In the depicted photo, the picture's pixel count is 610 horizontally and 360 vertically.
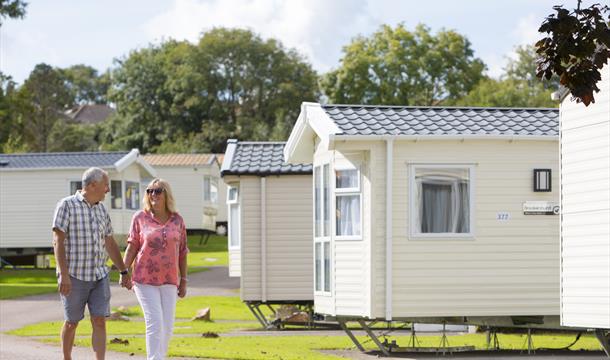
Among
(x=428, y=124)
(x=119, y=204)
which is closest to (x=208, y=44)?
(x=119, y=204)

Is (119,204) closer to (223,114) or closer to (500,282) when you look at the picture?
(500,282)

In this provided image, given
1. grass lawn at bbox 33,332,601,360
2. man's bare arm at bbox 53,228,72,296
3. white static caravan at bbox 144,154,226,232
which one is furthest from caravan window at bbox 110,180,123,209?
man's bare arm at bbox 53,228,72,296

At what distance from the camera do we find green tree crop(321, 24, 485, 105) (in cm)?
6228

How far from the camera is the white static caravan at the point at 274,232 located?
69.8 ft

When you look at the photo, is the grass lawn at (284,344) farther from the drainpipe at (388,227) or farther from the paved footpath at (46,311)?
the drainpipe at (388,227)

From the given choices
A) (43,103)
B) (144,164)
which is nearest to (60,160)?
(144,164)

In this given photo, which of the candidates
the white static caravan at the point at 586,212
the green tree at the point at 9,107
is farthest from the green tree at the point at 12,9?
the white static caravan at the point at 586,212

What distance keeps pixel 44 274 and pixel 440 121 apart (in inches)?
854

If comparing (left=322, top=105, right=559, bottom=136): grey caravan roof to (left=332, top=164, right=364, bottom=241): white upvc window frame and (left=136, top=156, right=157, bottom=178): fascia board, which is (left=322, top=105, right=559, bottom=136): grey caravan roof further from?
(left=136, top=156, right=157, bottom=178): fascia board

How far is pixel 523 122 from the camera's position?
17.4 metres

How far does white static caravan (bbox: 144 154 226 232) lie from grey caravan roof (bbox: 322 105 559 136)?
3691cm

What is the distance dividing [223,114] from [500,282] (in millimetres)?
55063

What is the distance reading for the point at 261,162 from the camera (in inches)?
846

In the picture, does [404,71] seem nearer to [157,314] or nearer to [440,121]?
[440,121]
